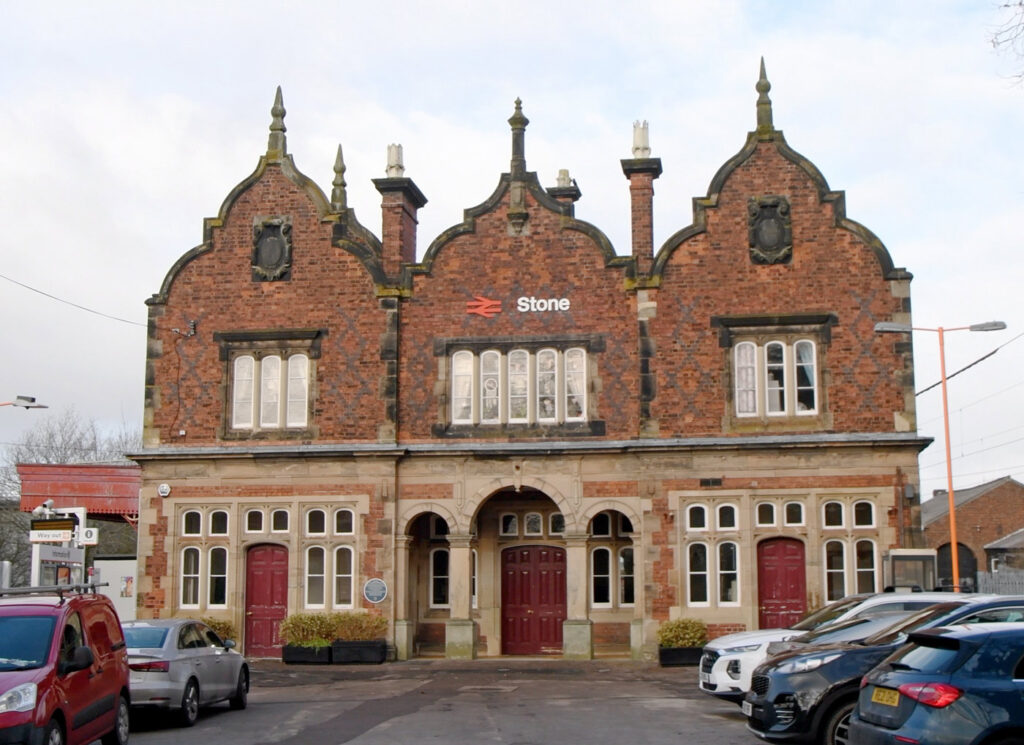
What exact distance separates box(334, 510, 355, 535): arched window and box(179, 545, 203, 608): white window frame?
3.34m

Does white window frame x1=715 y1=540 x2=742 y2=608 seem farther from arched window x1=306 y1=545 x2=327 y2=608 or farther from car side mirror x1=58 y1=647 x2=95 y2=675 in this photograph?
car side mirror x1=58 y1=647 x2=95 y2=675

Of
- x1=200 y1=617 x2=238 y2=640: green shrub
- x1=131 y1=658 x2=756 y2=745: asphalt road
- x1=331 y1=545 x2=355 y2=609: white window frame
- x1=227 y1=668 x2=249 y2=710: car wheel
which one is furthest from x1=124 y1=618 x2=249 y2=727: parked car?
x1=331 y1=545 x2=355 y2=609: white window frame

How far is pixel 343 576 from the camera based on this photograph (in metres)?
29.4

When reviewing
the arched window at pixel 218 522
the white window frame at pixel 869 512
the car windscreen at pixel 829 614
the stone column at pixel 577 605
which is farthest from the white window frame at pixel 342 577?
the car windscreen at pixel 829 614

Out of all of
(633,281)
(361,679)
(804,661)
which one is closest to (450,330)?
(633,281)

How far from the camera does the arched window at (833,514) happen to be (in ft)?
90.9

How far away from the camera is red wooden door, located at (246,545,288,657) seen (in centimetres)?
2955

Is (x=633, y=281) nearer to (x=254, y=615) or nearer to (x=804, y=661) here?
(x=254, y=615)

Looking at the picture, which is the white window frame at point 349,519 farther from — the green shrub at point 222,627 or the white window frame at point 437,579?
the green shrub at point 222,627

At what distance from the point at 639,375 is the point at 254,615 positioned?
10.4 m

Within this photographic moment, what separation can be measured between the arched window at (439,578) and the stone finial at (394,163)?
9.13 metres

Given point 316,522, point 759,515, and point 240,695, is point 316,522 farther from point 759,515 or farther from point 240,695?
point 759,515

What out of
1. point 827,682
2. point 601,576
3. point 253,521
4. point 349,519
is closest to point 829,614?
point 827,682

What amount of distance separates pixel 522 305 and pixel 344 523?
21.1 ft
